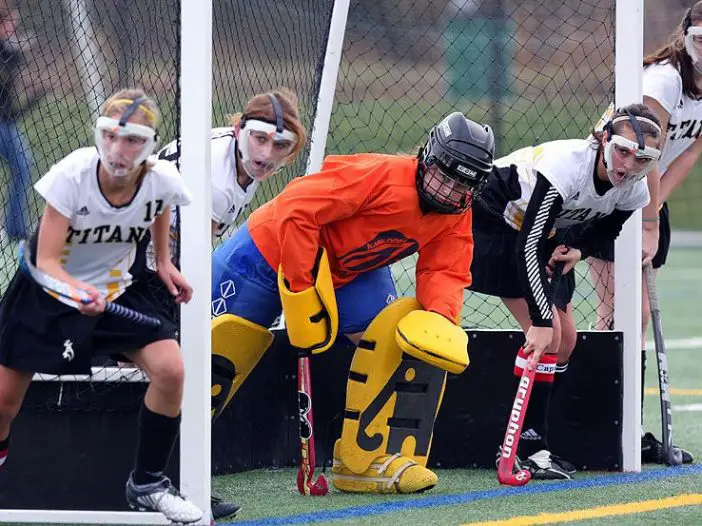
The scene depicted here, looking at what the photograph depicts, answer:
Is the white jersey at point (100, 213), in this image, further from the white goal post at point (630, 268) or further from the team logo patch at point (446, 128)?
the white goal post at point (630, 268)

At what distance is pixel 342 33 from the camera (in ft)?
18.1

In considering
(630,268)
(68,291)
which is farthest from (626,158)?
(68,291)

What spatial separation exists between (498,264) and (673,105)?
93 cm

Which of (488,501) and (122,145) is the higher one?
(122,145)

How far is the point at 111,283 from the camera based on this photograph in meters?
3.66

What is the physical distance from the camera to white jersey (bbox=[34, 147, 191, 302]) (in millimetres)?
3484

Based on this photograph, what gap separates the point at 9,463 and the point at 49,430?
6.1 inches

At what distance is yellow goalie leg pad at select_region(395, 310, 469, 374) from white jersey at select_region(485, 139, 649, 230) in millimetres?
626

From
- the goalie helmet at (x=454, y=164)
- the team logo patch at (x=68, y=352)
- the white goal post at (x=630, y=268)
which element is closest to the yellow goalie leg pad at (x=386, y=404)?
the goalie helmet at (x=454, y=164)

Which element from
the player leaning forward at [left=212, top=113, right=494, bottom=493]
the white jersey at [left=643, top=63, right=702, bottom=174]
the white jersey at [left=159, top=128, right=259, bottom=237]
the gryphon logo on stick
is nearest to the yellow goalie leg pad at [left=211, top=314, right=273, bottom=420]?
the player leaning forward at [left=212, top=113, right=494, bottom=493]

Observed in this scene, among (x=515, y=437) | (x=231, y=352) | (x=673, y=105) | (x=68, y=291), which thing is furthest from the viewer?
(x=673, y=105)

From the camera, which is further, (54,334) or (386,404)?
(386,404)

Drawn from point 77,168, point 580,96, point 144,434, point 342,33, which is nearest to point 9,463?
point 144,434

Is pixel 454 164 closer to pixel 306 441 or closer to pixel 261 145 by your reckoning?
pixel 261 145
